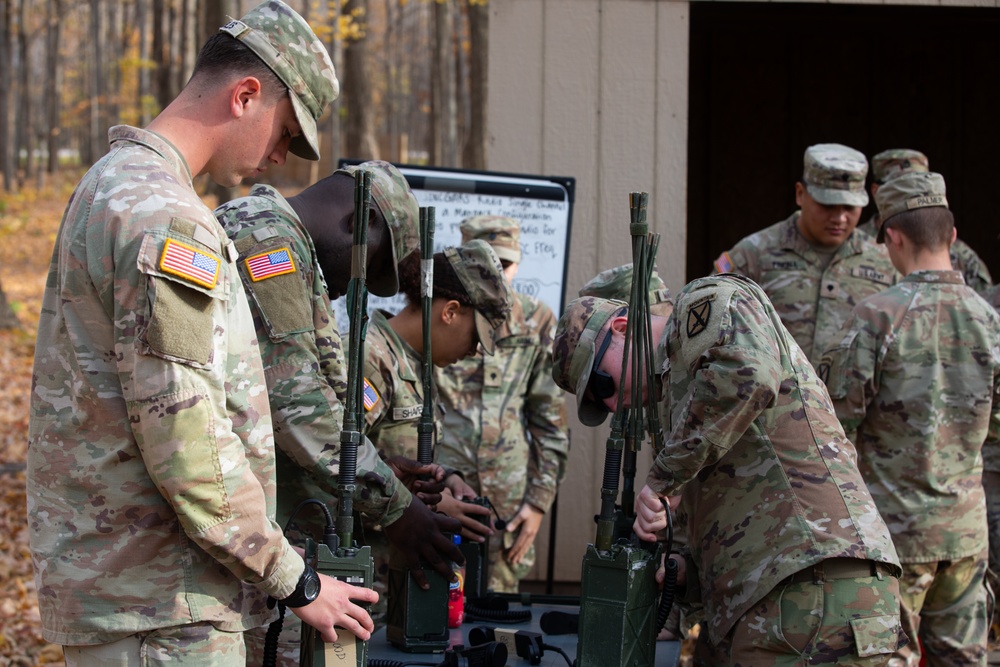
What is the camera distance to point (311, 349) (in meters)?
2.73

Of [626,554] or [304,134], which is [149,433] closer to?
[304,134]

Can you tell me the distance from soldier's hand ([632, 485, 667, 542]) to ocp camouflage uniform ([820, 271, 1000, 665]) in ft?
4.88

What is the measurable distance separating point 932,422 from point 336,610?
101 inches

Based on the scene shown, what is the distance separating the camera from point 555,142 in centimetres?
538

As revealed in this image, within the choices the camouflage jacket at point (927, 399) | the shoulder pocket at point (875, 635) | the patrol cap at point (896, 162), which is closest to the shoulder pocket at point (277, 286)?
the shoulder pocket at point (875, 635)

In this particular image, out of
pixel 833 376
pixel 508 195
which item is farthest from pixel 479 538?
pixel 508 195

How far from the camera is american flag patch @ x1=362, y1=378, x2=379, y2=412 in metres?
3.16

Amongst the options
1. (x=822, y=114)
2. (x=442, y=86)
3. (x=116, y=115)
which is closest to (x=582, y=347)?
(x=822, y=114)

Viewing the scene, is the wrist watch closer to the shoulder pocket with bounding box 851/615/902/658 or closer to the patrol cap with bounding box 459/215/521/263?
the shoulder pocket with bounding box 851/615/902/658

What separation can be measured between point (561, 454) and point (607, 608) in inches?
97.1

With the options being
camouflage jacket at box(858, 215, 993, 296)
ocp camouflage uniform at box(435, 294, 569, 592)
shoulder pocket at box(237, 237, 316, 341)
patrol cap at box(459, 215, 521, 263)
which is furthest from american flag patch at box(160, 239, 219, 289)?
camouflage jacket at box(858, 215, 993, 296)

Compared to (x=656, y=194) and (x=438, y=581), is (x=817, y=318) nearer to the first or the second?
(x=656, y=194)

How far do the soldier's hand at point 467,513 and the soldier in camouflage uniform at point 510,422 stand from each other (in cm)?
160

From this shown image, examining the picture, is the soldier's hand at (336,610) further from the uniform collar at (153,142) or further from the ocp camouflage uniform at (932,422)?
the ocp camouflage uniform at (932,422)
